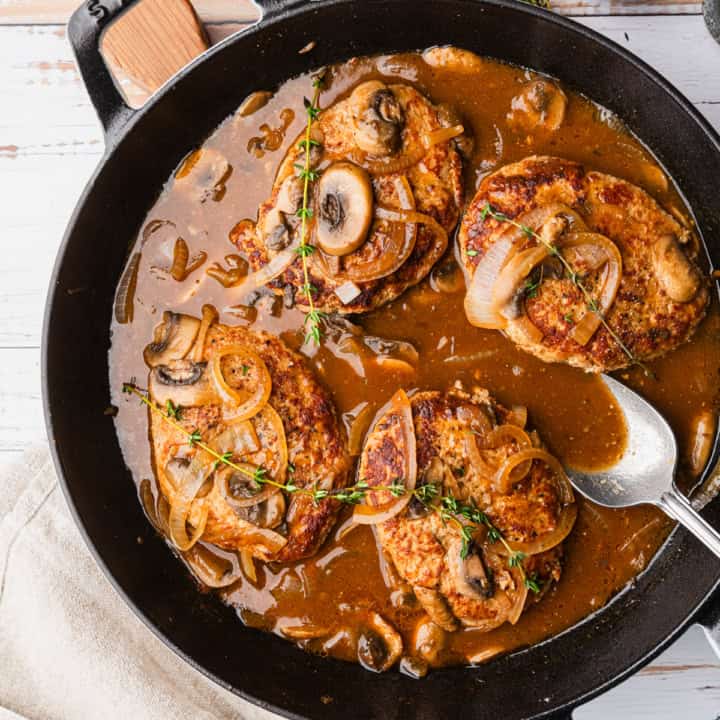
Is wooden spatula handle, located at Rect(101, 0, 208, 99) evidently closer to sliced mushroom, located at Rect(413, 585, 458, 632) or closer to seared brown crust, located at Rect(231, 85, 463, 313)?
seared brown crust, located at Rect(231, 85, 463, 313)

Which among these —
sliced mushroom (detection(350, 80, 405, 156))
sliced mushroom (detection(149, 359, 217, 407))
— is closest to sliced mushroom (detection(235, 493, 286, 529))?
sliced mushroom (detection(149, 359, 217, 407))

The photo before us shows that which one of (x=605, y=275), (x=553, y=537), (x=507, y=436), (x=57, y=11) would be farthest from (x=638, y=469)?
(x=57, y=11)

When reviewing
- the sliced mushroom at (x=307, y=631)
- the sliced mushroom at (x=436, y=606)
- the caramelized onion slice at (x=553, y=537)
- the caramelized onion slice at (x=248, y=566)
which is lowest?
the sliced mushroom at (x=307, y=631)

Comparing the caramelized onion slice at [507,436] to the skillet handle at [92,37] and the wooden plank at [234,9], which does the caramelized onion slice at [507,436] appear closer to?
the wooden plank at [234,9]

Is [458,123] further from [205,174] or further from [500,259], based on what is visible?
[205,174]

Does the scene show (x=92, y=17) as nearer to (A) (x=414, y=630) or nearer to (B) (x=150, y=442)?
(B) (x=150, y=442)

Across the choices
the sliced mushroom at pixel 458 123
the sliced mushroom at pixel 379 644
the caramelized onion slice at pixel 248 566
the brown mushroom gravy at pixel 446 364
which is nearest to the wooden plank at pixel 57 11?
the brown mushroom gravy at pixel 446 364
